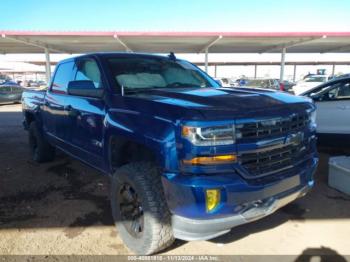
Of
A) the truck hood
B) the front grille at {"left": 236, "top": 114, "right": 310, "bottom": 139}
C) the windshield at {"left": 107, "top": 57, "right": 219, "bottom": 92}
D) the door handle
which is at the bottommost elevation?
the door handle

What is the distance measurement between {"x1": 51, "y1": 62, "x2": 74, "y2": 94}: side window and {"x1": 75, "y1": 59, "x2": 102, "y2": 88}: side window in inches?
11.3

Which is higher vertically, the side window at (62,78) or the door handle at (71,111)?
the side window at (62,78)

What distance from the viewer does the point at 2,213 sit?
12.7 ft

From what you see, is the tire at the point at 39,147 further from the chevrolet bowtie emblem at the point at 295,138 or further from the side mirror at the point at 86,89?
the chevrolet bowtie emblem at the point at 295,138

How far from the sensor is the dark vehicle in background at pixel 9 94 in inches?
786

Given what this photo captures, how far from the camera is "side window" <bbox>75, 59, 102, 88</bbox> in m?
3.63

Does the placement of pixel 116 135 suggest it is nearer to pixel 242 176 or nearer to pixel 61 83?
pixel 242 176

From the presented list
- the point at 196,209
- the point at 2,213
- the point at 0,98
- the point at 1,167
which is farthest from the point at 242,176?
the point at 0,98

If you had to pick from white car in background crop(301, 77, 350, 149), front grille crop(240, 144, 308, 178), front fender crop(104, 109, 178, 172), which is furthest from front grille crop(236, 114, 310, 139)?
white car in background crop(301, 77, 350, 149)

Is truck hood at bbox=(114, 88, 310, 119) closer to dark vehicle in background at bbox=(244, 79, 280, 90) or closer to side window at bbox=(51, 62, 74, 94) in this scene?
side window at bbox=(51, 62, 74, 94)

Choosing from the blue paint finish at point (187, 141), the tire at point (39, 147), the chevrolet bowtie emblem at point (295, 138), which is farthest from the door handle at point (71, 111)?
the chevrolet bowtie emblem at point (295, 138)

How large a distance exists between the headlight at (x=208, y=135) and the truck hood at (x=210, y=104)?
8cm

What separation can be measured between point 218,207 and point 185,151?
0.49 m

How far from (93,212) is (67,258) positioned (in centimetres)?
97
